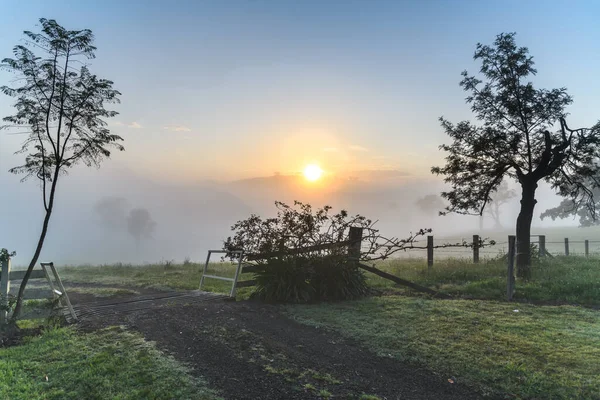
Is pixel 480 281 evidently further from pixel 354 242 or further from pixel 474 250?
pixel 474 250

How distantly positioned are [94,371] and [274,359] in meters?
2.73

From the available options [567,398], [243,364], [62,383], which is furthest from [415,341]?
[62,383]

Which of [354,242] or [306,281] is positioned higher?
[354,242]

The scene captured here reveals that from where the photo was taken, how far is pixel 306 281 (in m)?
10.7

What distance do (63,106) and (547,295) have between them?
1413 centimetres

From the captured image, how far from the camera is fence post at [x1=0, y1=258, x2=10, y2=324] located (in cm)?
792

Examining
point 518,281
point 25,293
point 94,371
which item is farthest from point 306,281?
point 518,281

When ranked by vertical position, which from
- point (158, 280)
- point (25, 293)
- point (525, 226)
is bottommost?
point (158, 280)

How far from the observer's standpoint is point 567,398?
4.82m

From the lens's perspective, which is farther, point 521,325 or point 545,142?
point 545,142

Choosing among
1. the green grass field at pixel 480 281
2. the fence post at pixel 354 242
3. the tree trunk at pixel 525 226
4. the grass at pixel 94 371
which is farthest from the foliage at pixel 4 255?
the tree trunk at pixel 525 226

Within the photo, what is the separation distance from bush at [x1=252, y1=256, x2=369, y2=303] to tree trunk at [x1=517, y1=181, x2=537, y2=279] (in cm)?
737

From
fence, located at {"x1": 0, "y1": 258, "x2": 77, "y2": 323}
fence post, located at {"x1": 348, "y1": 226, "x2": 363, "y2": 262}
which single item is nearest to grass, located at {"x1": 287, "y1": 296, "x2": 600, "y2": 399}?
fence post, located at {"x1": 348, "y1": 226, "x2": 363, "y2": 262}

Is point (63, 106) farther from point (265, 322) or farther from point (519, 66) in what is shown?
point (519, 66)
